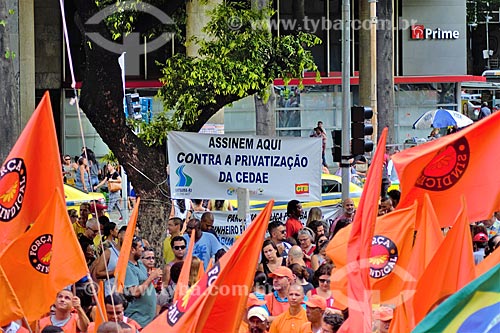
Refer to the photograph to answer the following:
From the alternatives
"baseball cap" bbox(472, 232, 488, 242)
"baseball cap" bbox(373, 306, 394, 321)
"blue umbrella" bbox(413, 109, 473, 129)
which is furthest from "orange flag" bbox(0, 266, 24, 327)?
"blue umbrella" bbox(413, 109, 473, 129)

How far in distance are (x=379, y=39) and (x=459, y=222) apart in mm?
17662

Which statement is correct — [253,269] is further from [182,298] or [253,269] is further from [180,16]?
[180,16]

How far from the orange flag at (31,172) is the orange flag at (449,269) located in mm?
3316

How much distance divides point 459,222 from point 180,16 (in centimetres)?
955

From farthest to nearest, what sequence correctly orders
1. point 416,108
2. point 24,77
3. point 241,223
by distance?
1. point 416,108
2. point 24,77
3. point 241,223

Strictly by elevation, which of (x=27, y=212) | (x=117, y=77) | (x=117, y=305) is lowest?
(x=117, y=305)

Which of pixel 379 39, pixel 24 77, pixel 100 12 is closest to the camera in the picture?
pixel 100 12

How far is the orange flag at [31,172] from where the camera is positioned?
10367 mm

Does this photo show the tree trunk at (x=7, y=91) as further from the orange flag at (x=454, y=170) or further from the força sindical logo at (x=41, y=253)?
the orange flag at (x=454, y=170)

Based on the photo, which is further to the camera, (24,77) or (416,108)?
(416,108)

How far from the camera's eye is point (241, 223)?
17.2 m

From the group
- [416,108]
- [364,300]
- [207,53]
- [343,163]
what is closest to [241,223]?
[207,53]

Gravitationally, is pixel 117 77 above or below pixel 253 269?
above

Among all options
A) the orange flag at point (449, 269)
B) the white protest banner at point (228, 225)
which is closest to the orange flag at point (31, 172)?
the orange flag at point (449, 269)
